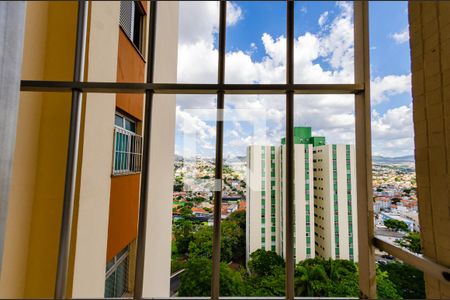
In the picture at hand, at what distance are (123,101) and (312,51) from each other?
6.42ft

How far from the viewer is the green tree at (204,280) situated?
182cm

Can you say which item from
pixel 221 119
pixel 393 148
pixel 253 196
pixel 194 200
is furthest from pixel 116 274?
pixel 393 148

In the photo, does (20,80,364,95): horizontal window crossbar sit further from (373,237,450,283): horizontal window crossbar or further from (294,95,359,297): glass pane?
(373,237,450,283): horizontal window crossbar

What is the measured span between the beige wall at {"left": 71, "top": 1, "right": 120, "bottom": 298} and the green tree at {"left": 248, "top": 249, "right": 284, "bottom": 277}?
1433mm

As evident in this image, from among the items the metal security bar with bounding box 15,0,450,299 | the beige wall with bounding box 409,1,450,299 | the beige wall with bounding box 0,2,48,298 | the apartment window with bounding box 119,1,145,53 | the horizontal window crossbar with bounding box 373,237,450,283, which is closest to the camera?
the horizontal window crossbar with bounding box 373,237,450,283

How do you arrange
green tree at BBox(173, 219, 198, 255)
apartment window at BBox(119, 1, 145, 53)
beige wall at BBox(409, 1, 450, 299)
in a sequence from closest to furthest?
beige wall at BBox(409, 1, 450, 299) → green tree at BBox(173, 219, 198, 255) → apartment window at BBox(119, 1, 145, 53)

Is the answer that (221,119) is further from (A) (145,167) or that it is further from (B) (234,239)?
(B) (234,239)

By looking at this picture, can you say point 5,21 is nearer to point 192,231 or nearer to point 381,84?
point 192,231

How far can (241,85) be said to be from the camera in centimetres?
181

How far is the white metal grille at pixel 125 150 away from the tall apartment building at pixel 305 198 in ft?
3.61

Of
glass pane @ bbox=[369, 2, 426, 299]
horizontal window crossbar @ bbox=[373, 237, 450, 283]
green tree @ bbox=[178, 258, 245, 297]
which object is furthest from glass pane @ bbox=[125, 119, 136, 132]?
horizontal window crossbar @ bbox=[373, 237, 450, 283]

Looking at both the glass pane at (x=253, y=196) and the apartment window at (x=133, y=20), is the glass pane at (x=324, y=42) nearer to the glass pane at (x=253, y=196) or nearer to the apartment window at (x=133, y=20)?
the glass pane at (x=253, y=196)

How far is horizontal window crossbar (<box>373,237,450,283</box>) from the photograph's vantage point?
1.19m

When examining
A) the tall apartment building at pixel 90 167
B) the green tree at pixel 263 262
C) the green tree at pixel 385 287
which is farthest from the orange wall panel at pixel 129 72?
the green tree at pixel 385 287
